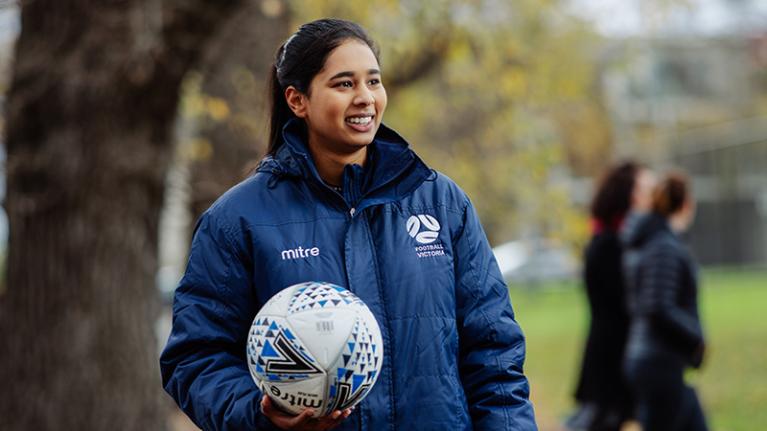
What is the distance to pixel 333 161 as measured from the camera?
3.32 meters

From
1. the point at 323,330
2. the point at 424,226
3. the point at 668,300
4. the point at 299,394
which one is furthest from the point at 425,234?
the point at 668,300

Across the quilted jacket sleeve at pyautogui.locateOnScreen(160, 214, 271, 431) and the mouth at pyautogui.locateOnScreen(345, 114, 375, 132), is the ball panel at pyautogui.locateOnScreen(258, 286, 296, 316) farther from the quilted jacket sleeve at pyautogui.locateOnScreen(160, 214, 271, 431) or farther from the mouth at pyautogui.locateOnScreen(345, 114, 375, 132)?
the mouth at pyautogui.locateOnScreen(345, 114, 375, 132)

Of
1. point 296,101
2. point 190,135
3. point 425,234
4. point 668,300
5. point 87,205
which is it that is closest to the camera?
point 425,234

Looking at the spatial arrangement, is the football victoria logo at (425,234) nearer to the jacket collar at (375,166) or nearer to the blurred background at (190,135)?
the jacket collar at (375,166)

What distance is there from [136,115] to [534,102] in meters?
7.99

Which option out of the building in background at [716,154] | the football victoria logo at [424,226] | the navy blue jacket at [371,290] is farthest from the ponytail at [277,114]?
the building in background at [716,154]

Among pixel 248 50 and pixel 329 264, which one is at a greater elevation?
pixel 248 50

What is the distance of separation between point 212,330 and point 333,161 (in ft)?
1.92

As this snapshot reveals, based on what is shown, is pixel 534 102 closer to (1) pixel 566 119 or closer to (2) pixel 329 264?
(1) pixel 566 119

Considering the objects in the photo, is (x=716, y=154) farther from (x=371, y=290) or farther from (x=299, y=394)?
(x=299, y=394)

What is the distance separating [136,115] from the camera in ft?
25.4

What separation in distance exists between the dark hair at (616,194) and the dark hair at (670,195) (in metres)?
0.96

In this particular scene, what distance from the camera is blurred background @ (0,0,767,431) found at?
24.9 ft

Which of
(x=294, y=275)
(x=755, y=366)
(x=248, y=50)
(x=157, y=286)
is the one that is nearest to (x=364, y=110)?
(x=294, y=275)
